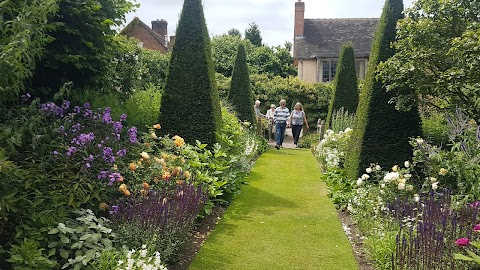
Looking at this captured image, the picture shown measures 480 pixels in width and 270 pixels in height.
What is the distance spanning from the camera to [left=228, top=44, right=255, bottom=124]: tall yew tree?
14.9 metres

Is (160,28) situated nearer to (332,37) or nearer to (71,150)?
(332,37)

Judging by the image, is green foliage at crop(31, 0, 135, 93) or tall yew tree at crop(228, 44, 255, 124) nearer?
green foliage at crop(31, 0, 135, 93)

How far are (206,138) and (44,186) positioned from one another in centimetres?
402

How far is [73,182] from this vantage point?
150 inches

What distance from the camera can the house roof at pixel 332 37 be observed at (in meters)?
29.3

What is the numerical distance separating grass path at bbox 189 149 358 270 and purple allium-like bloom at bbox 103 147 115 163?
1375 millimetres

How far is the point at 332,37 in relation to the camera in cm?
3084

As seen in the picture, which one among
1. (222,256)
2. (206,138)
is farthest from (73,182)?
(206,138)

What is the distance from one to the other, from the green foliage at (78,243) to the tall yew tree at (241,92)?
11224 mm

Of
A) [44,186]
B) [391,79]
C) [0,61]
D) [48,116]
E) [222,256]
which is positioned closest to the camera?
[0,61]

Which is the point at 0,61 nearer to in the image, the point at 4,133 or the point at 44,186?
the point at 4,133

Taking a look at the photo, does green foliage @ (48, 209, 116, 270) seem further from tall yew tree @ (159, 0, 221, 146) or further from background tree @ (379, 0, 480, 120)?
background tree @ (379, 0, 480, 120)

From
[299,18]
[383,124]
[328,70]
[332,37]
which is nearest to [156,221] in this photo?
[383,124]

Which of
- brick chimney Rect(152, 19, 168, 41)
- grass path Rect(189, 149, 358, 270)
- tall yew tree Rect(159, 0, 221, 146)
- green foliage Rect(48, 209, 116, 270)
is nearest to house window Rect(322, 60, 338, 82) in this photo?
brick chimney Rect(152, 19, 168, 41)
